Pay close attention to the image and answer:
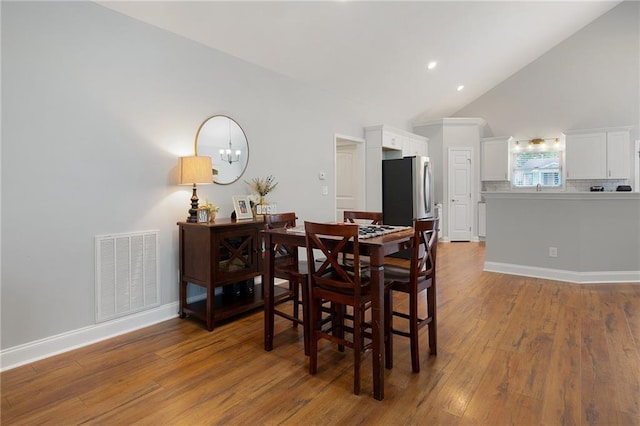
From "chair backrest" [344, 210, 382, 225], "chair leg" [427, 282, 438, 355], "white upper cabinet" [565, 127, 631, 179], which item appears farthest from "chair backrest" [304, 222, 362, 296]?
"white upper cabinet" [565, 127, 631, 179]

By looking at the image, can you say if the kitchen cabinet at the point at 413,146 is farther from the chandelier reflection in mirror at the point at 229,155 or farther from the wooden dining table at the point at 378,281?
the wooden dining table at the point at 378,281

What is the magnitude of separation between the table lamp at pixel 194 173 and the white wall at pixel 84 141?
0.65 ft

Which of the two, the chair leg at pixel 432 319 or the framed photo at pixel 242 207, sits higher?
the framed photo at pixel 242 207

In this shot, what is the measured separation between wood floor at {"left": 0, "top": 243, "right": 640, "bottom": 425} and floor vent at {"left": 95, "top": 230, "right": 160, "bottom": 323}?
0.78 feet

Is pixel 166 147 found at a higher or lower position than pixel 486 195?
higher

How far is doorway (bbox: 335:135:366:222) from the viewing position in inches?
232

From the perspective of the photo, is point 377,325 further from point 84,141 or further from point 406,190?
point 406,190

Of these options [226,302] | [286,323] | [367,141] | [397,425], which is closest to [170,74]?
[226,302]

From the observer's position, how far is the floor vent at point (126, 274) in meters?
2.71

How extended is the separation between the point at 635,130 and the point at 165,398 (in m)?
8.69

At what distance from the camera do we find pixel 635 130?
265 inches

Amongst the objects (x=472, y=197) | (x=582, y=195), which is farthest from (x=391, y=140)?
(x=582, y=195)

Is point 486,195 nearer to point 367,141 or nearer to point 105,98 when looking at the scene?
point 367,141

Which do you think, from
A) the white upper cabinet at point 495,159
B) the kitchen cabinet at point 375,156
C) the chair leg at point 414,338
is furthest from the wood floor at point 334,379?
the white upper cabinet at point 495,159
